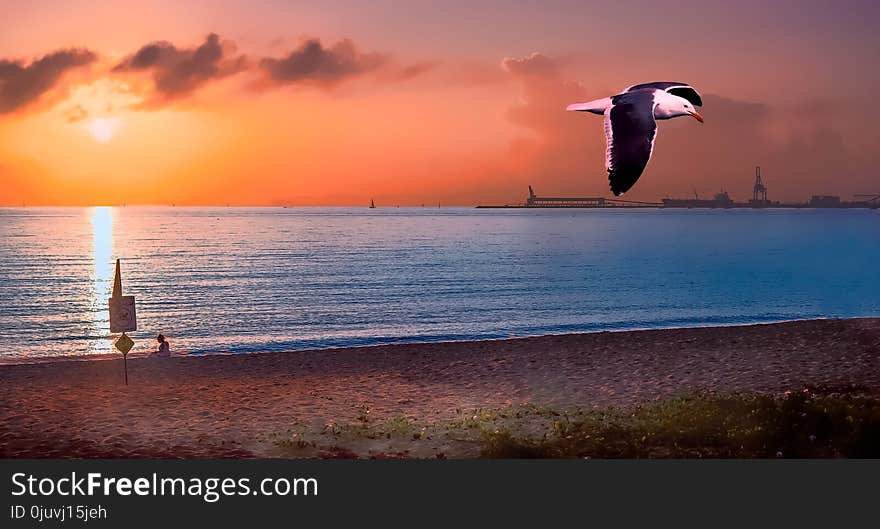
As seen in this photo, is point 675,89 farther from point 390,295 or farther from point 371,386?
point 390,295

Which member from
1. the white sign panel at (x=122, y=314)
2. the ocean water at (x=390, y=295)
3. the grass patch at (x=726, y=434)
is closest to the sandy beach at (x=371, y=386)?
the grass patch at (x=726, y=434)

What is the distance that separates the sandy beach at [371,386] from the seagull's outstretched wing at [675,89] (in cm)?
1024

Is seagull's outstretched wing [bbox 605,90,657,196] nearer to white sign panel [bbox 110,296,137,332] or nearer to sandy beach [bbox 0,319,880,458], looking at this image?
sandy beach [bbox 0,319,880,458]

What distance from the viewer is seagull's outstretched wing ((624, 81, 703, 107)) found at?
6159mm

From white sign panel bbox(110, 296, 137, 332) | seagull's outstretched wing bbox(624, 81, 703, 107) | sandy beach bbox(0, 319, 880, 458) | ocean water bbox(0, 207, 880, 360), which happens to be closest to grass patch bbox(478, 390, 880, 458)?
sandy beach bbox(0, 319, 880, 458)

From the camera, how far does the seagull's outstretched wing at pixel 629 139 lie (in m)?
5.84

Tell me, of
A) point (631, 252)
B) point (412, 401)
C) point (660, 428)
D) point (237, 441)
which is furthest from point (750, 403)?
point (631, 252)

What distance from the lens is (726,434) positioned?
14977 millimetres

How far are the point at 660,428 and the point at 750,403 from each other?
2.67 m

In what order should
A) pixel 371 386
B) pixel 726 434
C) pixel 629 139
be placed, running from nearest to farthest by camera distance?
1. pixel 629 139
2. pixel 726 434
3. pixel 371 386

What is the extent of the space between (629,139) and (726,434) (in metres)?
10.9

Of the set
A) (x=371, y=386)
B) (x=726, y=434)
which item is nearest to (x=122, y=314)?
(x=371, y=386)

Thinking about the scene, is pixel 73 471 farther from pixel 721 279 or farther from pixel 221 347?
pixel 721 279

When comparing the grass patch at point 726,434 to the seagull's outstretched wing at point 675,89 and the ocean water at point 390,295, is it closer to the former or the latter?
the seagull's outstretched wing at point 675,89
